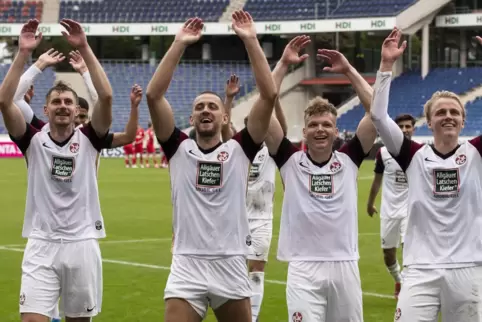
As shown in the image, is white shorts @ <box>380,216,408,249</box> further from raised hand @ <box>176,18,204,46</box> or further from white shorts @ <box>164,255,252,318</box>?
raised hand @ <box>176,18,204,46</box>

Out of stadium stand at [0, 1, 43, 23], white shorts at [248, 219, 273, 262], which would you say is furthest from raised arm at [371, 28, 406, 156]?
stadium stand at [0, 1, 43, 23]

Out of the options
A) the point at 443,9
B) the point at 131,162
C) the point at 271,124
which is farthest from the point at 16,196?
the point at 443,9

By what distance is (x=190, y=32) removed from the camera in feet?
24.8

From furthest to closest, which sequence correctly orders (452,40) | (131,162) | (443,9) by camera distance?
(452,40) → (443,9) → (131,162)

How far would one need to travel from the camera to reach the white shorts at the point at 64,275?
8.06 m

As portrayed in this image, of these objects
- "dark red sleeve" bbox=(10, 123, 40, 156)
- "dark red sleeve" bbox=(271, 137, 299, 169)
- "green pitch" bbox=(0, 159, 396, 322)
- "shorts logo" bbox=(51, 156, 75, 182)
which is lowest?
"green pitch" bbox=(0, 159, 396, 322)

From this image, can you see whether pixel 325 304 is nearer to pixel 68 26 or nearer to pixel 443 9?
pixel 68 26

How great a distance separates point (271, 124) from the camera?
7.83 metres

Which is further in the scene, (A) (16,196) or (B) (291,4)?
(B) (291,4)

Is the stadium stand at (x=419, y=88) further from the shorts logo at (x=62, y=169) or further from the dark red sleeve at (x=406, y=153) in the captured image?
the dark red sleeve at (x=406, y=153)

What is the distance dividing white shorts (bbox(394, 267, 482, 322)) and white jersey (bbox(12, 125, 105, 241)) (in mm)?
2748

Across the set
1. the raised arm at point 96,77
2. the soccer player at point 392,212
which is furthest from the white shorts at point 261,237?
the raised arm at point 96,77

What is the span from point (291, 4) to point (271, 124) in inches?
2034

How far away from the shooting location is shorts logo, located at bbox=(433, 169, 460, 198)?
739 centimetres
